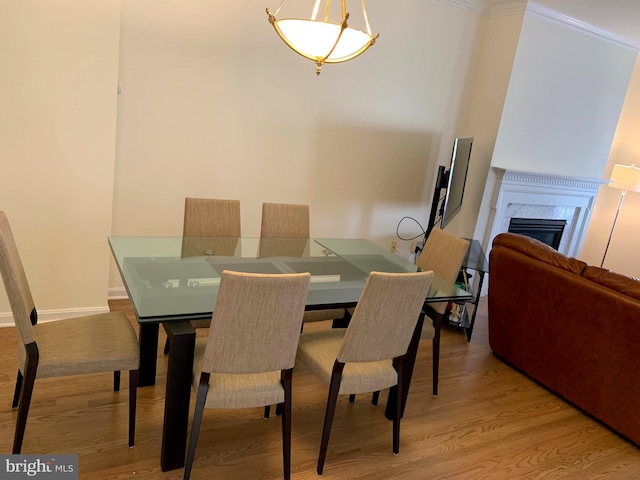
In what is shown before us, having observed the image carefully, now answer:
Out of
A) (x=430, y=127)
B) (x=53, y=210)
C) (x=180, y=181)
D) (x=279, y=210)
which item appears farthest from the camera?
(x=430, y=127)

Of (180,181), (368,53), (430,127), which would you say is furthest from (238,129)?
(430,127)

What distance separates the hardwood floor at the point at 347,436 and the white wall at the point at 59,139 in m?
0.53

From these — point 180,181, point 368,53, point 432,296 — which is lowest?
point 432,296

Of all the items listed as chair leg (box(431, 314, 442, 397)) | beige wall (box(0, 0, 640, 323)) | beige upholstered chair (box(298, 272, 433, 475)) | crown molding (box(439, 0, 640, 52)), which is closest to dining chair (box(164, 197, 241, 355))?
beige wall (box(0, 0, 640, 323))

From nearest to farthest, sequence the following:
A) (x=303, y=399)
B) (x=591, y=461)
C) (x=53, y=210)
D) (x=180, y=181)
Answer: (x=591, y=461) < (x=303, y=399) < (x=53, y=210) < (x=180, y=181)

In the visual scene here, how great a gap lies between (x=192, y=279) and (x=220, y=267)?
9.6 inches

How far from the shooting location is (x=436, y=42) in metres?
4.27

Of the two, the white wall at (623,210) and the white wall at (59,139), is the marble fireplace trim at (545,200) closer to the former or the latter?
the white wall at (623,210)

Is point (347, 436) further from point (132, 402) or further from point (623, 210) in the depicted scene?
point (623, 210)

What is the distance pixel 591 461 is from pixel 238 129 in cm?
310

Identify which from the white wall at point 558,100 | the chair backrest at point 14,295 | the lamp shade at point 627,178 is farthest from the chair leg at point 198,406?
the lamp shade at point 627,178

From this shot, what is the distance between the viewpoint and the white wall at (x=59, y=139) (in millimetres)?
2662

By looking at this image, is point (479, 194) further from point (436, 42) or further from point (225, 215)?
point (225, 215)

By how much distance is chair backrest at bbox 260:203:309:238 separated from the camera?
10.5ft
